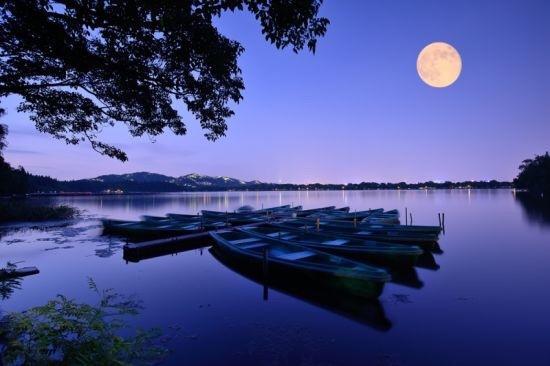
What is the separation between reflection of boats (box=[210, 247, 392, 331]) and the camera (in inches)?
435

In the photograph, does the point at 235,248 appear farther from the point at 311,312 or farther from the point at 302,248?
the point at 311,312

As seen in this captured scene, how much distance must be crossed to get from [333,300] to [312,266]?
62.6 inches

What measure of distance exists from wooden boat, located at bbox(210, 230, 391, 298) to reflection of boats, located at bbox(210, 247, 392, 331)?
0.45 metres

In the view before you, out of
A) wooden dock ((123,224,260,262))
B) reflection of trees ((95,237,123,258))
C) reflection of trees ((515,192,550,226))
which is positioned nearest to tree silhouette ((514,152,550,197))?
reflection of trees ((515,192,550,226))

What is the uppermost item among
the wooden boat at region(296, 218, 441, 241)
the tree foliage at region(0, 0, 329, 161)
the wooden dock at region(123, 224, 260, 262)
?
the tree foliage at region(0, 0, 329, 161)

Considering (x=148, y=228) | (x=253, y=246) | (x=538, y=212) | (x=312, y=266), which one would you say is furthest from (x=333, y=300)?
Result: (x=538, y=212)

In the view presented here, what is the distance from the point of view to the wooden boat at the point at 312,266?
1133 centimetres

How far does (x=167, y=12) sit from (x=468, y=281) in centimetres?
1847

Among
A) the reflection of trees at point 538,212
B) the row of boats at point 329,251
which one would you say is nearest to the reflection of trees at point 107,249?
the row of boats at point 329,251

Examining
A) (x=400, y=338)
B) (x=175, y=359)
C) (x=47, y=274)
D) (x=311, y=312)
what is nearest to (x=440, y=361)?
(x=400, y=338)

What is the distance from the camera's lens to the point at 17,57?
6.86 metres

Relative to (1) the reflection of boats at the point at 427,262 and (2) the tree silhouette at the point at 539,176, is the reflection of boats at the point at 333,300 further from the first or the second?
(2) the tree silhouette at the point at 539,176

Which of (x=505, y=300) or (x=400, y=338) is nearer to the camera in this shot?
(x=400, y=338)

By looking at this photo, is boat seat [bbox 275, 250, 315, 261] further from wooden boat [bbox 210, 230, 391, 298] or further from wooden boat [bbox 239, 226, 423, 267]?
wooden boat [bbox 239, 226, 423, 267]
